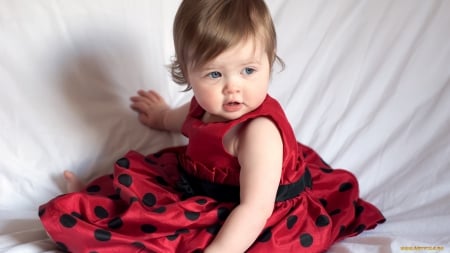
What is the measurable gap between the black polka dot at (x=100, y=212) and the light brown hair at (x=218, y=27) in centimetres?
30

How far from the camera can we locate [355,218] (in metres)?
1.05

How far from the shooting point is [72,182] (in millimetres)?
1141

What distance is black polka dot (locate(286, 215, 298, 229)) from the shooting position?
0.97 m

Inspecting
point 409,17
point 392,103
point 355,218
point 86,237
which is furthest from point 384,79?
point 86,237

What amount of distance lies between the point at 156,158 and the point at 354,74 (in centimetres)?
53

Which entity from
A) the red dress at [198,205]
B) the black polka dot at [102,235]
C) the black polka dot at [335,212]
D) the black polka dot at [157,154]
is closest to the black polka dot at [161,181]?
the red dress at [198,205]

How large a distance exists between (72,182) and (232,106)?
403mm

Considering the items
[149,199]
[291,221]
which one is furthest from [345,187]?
[149,199]

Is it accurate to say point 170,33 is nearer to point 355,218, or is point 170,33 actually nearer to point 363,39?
point 363,39

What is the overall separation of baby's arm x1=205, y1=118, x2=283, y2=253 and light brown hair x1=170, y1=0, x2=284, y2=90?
0.46 ft

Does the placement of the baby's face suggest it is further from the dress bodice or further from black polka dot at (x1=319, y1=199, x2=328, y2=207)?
black polka dot at (x1=319, y1=199, x2=328, y2=207)

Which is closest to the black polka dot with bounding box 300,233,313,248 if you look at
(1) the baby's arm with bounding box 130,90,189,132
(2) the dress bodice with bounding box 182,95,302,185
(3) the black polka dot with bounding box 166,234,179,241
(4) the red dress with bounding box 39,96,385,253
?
(4) the red dress with bounding box 39,96,385,253

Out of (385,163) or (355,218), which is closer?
(355,218)

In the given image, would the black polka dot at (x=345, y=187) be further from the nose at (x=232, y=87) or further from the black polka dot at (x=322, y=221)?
the nose at (x=232, y=87)
